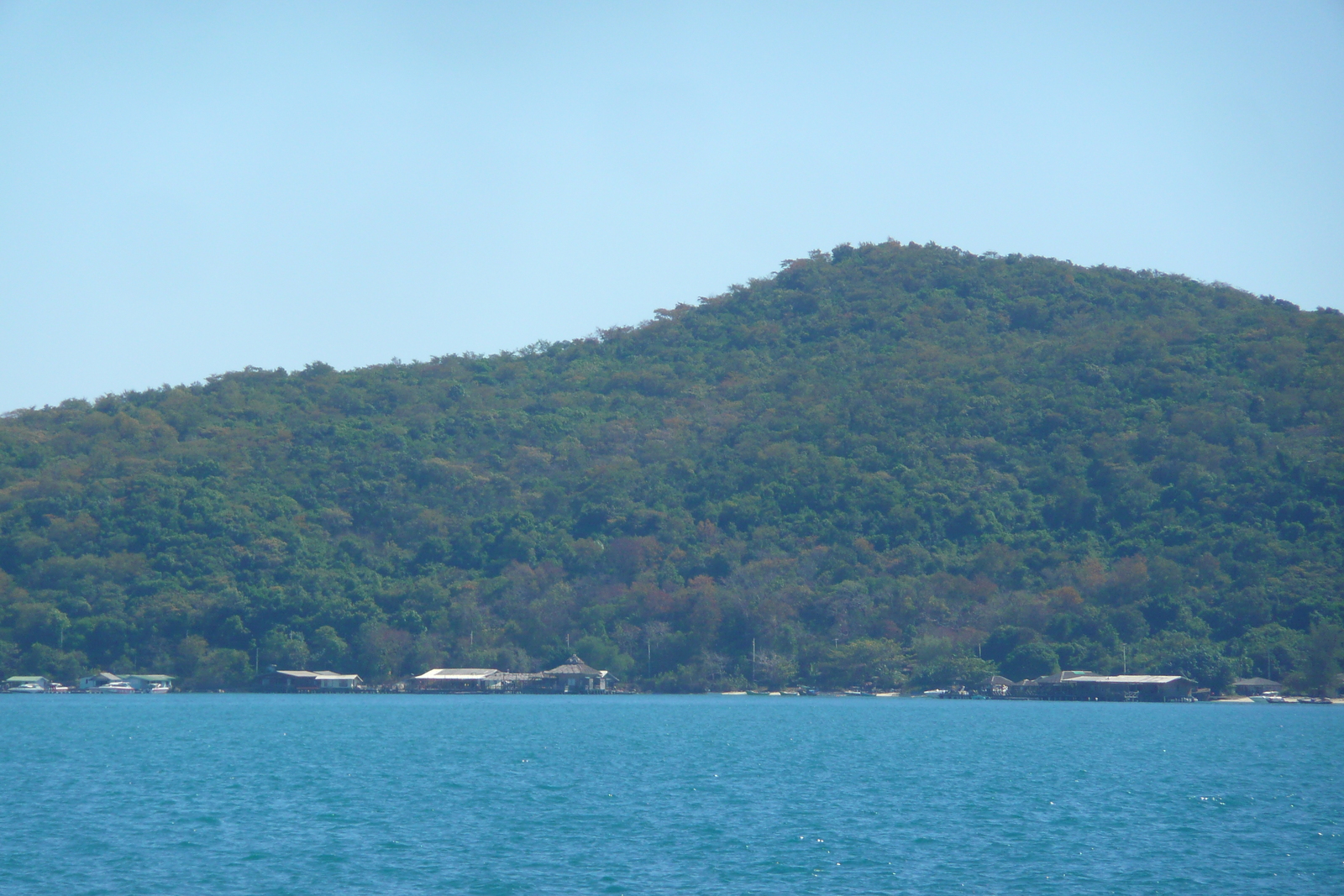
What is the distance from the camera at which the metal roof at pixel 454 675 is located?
274 feet

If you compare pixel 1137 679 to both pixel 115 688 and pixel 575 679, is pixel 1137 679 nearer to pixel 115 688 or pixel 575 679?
→ pixel 575 679

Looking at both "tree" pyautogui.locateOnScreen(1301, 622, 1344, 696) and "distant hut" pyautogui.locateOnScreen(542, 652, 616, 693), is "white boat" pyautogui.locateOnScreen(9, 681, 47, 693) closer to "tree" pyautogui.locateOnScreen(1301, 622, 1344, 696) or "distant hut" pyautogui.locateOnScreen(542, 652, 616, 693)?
"distant hut" pyautogui.locateOnScreen(542, 652, 616, 693)

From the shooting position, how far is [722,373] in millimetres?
120438

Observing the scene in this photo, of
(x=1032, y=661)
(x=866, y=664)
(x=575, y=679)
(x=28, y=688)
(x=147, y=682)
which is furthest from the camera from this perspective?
(x=575, y=679)

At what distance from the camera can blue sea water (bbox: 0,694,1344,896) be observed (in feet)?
66.8

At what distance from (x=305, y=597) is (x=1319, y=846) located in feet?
233

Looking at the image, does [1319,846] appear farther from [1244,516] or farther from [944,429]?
[944,429]

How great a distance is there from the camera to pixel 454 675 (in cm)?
8350

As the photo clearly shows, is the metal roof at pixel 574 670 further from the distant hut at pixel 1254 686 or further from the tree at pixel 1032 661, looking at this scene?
the distant hut at pixel 1254 686

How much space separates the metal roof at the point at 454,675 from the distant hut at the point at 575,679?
13.2ft

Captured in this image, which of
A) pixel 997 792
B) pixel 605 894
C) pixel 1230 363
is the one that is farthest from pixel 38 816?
pixel 1230 363

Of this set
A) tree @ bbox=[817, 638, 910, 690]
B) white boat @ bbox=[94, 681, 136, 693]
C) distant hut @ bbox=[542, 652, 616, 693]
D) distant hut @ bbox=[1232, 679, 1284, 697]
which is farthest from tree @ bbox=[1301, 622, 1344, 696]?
white boat @ bbox=[94, 681, 136, 693]

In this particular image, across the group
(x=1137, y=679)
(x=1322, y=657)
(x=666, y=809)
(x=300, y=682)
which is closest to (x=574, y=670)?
(x=300, y=682)

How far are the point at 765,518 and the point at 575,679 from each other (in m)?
18.4
